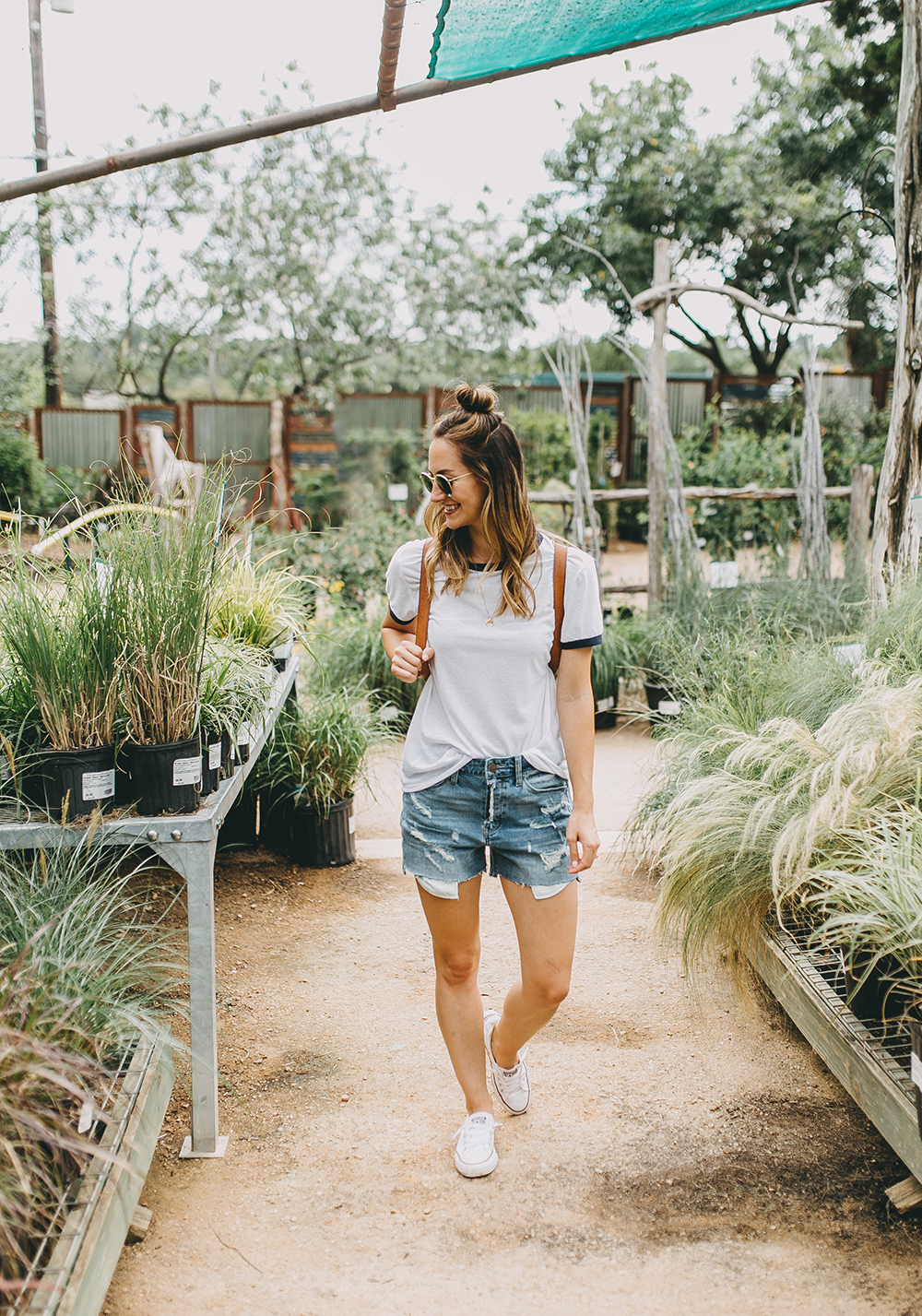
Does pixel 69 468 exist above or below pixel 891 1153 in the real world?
above

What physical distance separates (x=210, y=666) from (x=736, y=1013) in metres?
1.68

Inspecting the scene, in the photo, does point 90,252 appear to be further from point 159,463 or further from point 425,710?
point 425,710

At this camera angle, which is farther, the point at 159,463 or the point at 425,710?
the point at 159,463

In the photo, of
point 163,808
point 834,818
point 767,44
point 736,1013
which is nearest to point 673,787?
point 736,1013

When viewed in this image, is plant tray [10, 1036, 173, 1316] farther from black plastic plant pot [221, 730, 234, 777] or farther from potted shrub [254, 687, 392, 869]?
potted shrub [254, 687, 392, 869]

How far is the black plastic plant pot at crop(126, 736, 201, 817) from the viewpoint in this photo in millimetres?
1991

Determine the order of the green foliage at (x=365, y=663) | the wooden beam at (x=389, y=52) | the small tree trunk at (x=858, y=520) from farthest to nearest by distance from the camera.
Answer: the small tree trunk at (x=858, y=520), the green foliage at (x=365, y=663), the wooden beam at (x=389, y=52)

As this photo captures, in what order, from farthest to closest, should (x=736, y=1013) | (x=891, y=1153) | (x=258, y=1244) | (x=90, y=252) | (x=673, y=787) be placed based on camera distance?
(x=90, y=252) → (x=673, y=787) → (x=736, y=1013) → (x=891, y=1153) → (x=258, y=1244)

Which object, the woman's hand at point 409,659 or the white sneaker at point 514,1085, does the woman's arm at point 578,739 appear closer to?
the woman's hand at point 409,659

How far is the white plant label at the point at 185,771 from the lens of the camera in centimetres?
200

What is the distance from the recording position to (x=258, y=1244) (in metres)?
1.88

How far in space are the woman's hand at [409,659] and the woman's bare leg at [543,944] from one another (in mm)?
451

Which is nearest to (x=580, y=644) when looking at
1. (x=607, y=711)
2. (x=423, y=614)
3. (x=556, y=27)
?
(x=423, y=614)

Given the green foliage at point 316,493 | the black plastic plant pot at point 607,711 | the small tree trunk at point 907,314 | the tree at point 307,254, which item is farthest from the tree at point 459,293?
the small tree trunk at point 907,314
